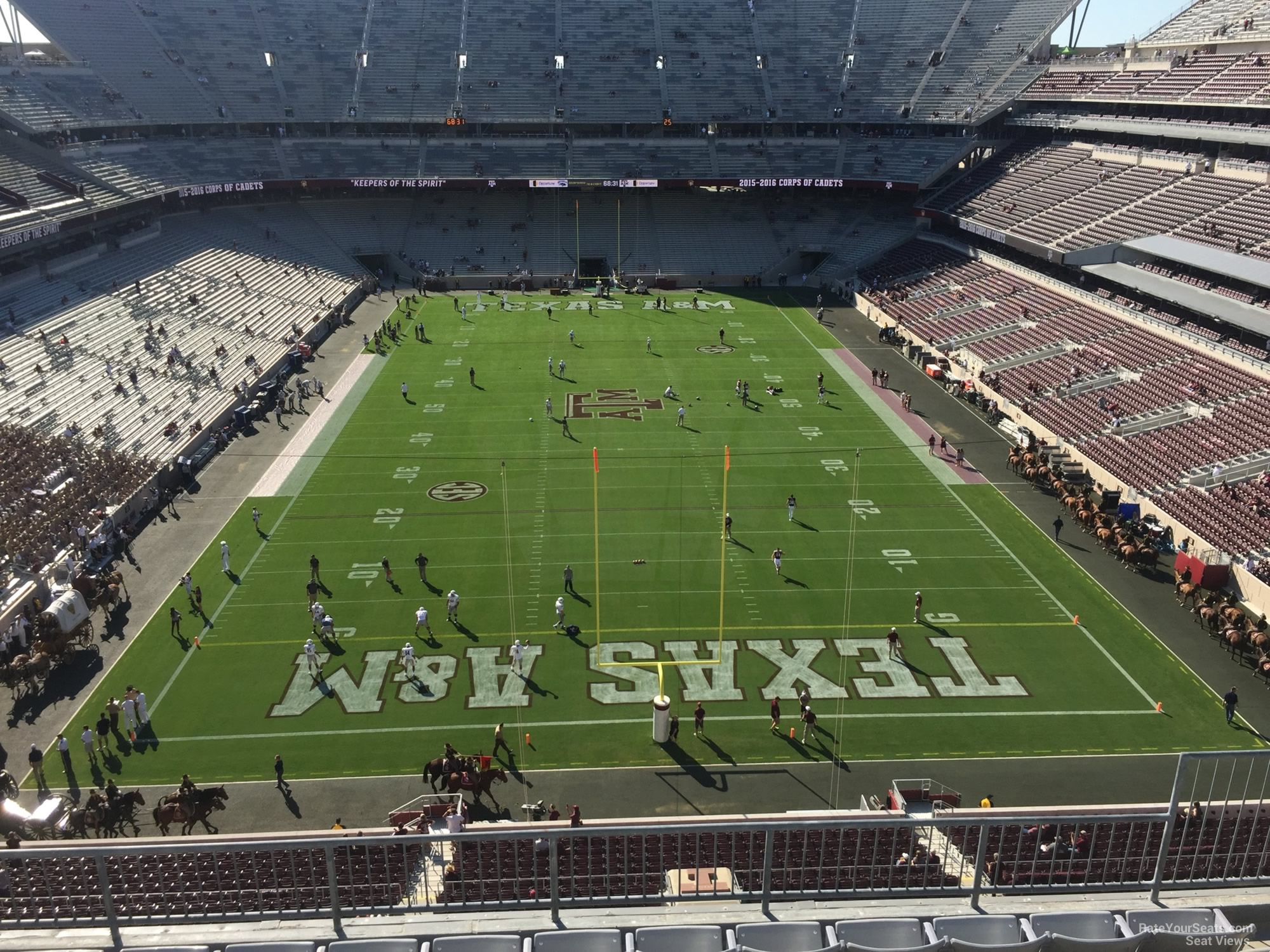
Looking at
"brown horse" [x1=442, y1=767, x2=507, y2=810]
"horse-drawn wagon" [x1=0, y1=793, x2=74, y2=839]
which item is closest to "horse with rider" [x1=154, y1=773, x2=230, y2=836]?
"horse-drawn wagon" [x1=0, y1=793, x2=74, y2=839]

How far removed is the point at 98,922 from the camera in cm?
710

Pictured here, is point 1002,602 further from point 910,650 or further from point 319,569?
point 319,569

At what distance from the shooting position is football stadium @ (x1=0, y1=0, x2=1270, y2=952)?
9406mm

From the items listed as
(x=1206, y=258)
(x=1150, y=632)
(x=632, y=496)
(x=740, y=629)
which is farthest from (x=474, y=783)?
(x=1206, y=258)

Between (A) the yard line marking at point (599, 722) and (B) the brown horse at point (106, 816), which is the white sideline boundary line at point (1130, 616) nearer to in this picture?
(A) the yard line marking at point (599, 722)

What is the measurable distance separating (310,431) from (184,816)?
2069 cm

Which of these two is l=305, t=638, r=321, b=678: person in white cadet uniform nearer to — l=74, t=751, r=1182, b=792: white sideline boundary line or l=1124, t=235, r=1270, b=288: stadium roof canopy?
l=74, t=751, r=1182, b=792: white sideline boundary line

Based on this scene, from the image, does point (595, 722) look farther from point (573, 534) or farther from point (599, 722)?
point (573, 534)

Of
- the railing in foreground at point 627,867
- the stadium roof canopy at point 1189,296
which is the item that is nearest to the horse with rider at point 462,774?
the railing in foreground at point 627,867

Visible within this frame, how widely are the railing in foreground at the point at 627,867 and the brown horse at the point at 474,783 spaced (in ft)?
11.1

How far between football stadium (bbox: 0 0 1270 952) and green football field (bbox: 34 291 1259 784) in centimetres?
14

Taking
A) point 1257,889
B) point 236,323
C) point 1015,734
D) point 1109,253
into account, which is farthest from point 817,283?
point 1257,889

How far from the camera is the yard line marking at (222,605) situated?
63.3ft

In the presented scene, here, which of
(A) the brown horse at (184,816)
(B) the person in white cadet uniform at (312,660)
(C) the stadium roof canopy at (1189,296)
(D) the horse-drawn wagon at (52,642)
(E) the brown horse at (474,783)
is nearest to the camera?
(A) the brown horse at (184,816)
